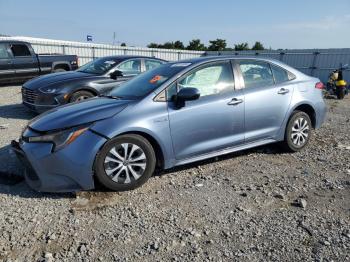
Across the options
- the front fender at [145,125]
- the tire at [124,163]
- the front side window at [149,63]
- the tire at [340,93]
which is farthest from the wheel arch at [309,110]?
the tire at [340,93]

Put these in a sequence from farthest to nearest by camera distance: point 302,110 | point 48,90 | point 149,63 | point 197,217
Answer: point 149,63
point 48,90
point 302,110
point 197,217

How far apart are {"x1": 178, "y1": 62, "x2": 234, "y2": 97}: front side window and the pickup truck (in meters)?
10.6

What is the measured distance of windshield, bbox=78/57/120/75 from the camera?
8742mm

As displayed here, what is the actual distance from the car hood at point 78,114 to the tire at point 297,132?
2.65m

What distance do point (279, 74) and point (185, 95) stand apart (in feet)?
6.50

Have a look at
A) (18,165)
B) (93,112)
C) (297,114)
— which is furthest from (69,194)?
(297,114)

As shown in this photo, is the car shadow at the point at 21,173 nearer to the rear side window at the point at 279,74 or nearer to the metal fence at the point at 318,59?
the rear side window at the point at 279,74

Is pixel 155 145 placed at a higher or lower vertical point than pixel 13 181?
higher

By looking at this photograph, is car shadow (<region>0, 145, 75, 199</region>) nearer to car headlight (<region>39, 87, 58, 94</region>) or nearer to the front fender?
the front fender

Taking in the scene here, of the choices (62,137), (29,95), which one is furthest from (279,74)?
(29,95)

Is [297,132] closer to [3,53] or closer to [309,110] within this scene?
[309,110]

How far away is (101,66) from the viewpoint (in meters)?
8.94

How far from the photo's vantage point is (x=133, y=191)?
4.30 metres

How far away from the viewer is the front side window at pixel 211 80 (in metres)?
4.80
